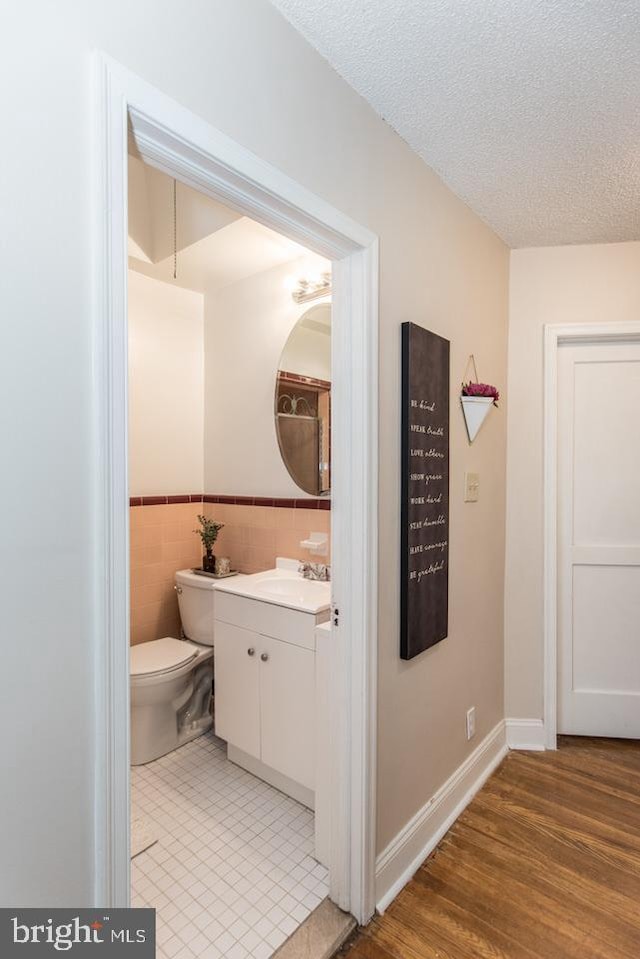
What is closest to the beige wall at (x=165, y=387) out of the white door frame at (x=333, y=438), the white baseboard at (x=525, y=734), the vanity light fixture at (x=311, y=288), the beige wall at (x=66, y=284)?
the vanity light fixture at (x=311, y=288)

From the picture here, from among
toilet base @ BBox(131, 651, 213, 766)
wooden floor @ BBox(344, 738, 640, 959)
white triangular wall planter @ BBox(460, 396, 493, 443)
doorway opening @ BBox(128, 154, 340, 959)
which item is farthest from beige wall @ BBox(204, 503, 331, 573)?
wooden floor @ BBox(344, 738, 640, 959)

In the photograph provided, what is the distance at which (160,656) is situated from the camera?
2547 mm

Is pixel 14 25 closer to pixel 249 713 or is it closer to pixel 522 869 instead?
pixel 249 713

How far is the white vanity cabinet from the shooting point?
6.56 ft

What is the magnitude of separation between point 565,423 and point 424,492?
128 centimetres

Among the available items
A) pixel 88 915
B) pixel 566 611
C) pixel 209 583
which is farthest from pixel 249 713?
pixel 566 611

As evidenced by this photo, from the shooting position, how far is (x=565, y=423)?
2.67 metres

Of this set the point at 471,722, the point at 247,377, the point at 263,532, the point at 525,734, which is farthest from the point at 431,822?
the point at 247,377

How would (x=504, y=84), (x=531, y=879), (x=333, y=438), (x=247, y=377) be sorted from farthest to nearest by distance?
(x=247, y=377)
(x=531, y=879)
(x=333, y=438)
(x=504, y=84)

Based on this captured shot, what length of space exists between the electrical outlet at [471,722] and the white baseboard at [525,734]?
0.45 metres

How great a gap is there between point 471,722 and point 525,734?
22.3 inches

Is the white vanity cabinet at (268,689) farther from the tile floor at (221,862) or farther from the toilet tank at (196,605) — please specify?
the toilet tank at (196,605)

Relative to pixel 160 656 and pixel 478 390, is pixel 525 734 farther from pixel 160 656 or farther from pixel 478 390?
pixel 160 656

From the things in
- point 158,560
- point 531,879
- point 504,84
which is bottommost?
point 531,879
